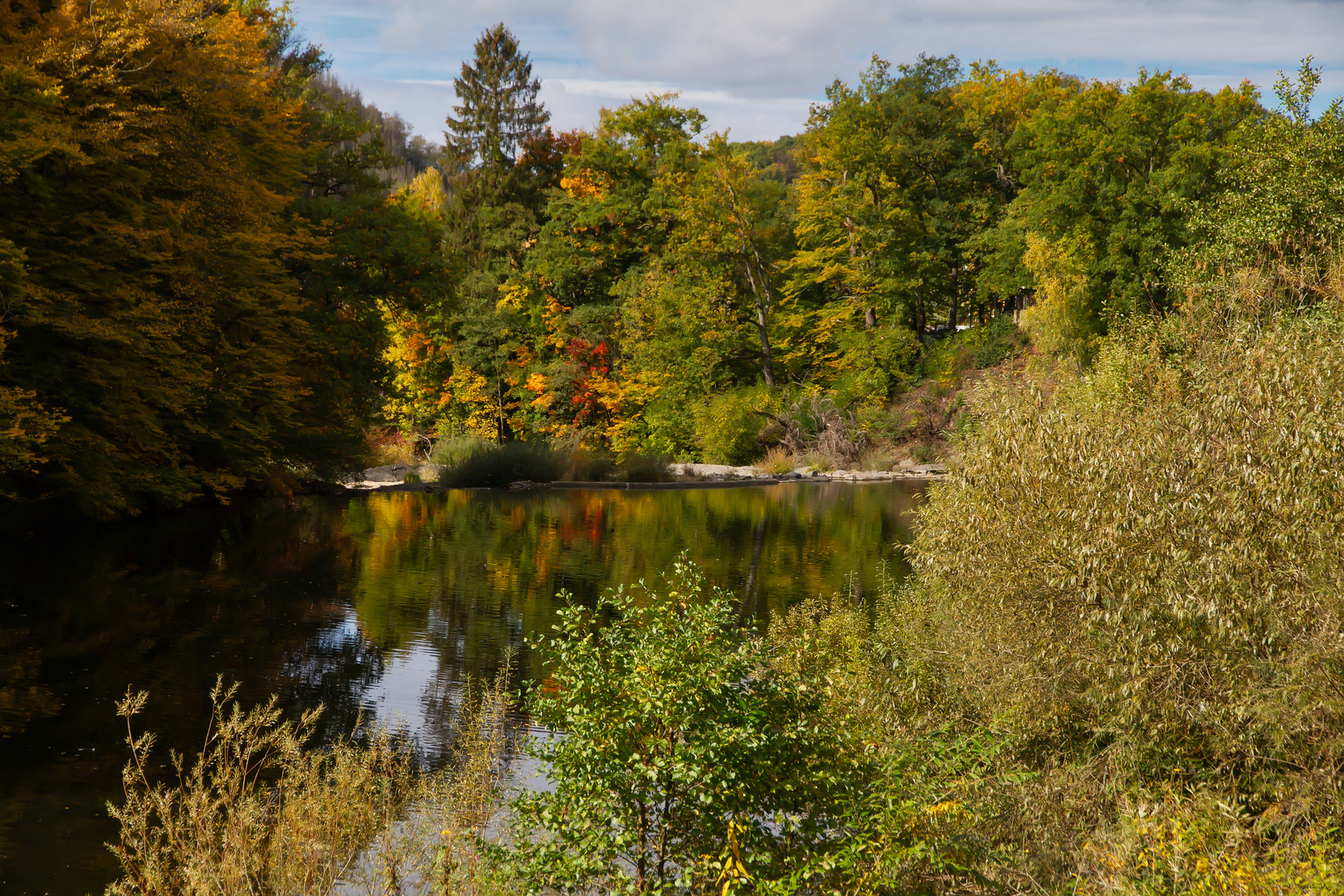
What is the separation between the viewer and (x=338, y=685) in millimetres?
10695

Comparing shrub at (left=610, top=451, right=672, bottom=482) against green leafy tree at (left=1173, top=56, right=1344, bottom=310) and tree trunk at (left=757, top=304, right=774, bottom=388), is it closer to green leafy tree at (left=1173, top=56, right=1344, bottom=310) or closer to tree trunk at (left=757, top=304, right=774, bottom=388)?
tree trunk at (left=757, top=304, right=774, bottom=388)

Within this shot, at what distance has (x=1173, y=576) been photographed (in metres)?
6.71

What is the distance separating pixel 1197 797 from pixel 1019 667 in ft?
5.73

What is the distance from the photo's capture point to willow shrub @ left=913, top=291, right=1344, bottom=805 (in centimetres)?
632

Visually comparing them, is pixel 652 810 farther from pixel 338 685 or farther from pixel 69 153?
pixel 69 153

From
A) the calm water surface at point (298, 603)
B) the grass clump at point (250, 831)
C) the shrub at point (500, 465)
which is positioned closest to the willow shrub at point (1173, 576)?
the grass clump at point (250, 831)

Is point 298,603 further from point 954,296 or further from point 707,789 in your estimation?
point 954,296

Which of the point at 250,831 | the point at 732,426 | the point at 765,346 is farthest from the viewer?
the point at 765,346

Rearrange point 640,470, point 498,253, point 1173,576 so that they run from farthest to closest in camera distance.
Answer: point 498,253 → point 640,470 → point 1173,576

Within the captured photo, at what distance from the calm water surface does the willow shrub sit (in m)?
5.13

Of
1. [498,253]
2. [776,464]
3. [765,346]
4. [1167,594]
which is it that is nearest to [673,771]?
[1167,594]

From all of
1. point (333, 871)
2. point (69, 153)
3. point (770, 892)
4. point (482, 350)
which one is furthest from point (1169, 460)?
point (482, 350)

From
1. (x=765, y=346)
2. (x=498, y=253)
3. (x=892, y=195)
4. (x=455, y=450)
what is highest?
(x=892, y=195)

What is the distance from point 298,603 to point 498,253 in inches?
1481
